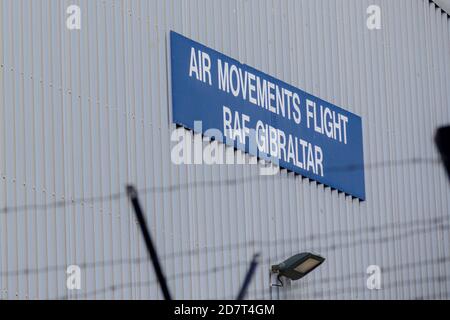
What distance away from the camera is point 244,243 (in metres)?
13.9

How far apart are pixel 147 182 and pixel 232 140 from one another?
5.01 feet

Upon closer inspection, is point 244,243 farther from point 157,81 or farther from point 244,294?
point 157,81

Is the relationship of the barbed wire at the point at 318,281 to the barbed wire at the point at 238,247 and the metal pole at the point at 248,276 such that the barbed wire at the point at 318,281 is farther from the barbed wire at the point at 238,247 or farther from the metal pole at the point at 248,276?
the barbed wire at the point at 238,247

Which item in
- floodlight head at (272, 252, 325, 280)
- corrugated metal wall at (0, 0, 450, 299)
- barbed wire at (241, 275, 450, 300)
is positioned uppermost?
corrugated metal wall at (0, 0, 450, 299)

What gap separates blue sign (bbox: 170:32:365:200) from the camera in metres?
13.4

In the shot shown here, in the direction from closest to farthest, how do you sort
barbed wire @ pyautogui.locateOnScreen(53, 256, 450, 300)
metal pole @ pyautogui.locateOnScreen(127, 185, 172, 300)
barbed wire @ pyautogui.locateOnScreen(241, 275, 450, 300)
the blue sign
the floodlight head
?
barbed wire @ pyautogui.locateOnScreen(53, 256, 450, 300)
metal pole @ pyautogui.locateOnScreen(127, 185, 172, 300)
the blue sign
the floodlight head
barbed wire @ pyautogui.locateOnScreen(241, 275, 450, 300)

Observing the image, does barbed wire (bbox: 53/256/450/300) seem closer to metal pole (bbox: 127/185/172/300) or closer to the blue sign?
metal pole (bbox: 127/185/172/300)

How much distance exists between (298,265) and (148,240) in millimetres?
2196

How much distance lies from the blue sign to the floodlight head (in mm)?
1130

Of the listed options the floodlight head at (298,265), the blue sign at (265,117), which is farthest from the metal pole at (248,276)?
the blue sign at (265,117)

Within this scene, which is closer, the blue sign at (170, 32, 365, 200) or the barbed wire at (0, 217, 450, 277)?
the barbed wire at (0, 217, 450, 277)

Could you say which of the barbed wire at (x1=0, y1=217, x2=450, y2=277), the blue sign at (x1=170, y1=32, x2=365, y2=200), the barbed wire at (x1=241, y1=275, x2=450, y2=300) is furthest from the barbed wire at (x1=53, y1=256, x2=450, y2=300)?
the blue sign at (x1=170, y1=32, x2=365, y2=200)

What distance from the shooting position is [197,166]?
13.4 m

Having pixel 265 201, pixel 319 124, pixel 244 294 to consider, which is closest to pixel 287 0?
pixel 319 124
